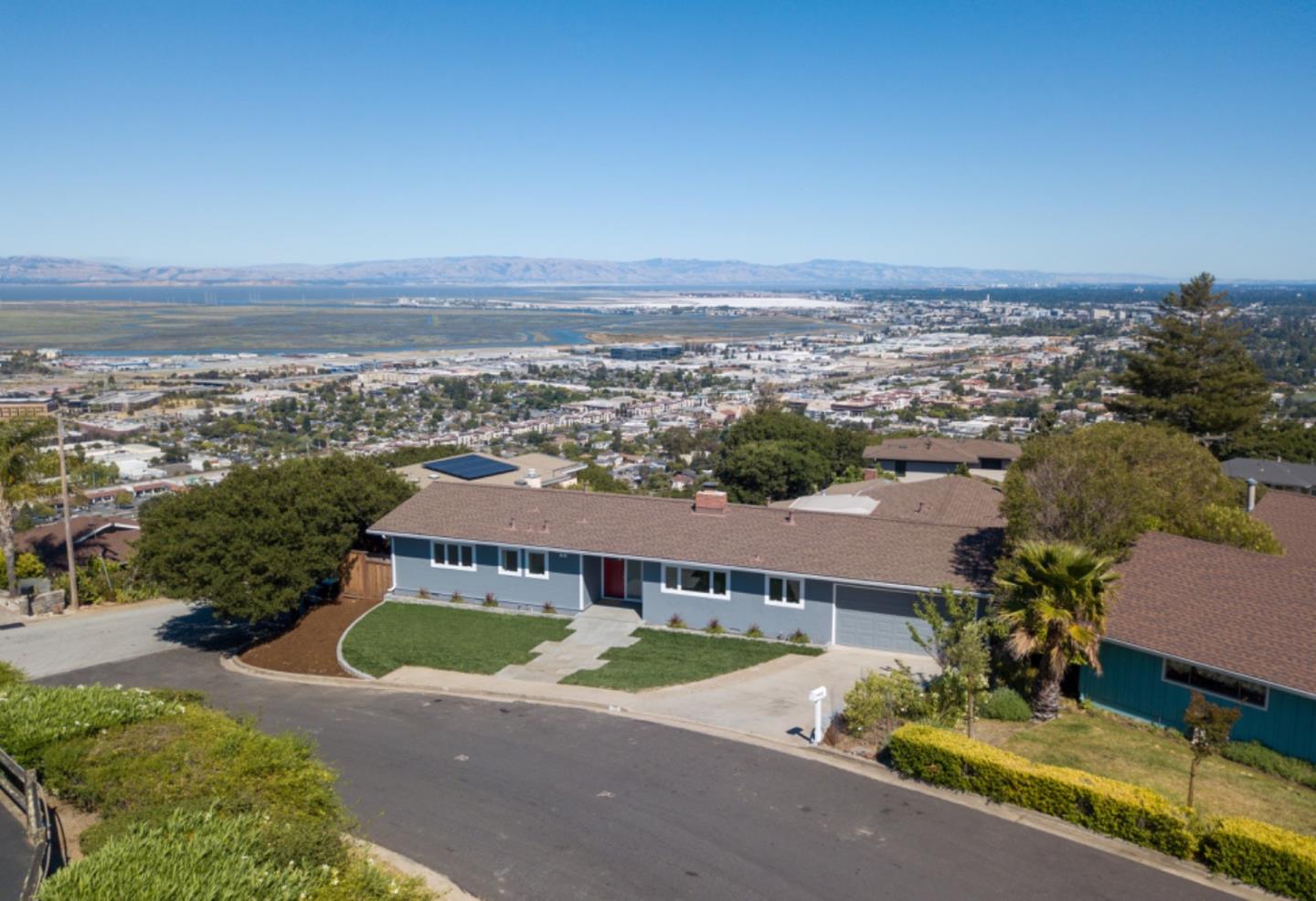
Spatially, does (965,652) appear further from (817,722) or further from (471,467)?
(471,467)

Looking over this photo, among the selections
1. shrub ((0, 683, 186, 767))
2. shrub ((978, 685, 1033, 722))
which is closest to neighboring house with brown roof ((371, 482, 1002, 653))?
A: shrub ((978, 685, 1033, 722))

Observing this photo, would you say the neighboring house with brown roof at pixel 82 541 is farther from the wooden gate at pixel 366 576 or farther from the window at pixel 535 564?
the window at pixel 535 564

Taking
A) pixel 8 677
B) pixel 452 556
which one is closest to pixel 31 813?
pixel 8 677

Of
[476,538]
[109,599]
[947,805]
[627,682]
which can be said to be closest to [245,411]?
[109,599]

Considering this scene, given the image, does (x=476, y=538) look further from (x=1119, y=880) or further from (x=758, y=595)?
(x=1119, y=880)

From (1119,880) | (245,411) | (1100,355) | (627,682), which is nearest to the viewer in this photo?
(1119,880)
